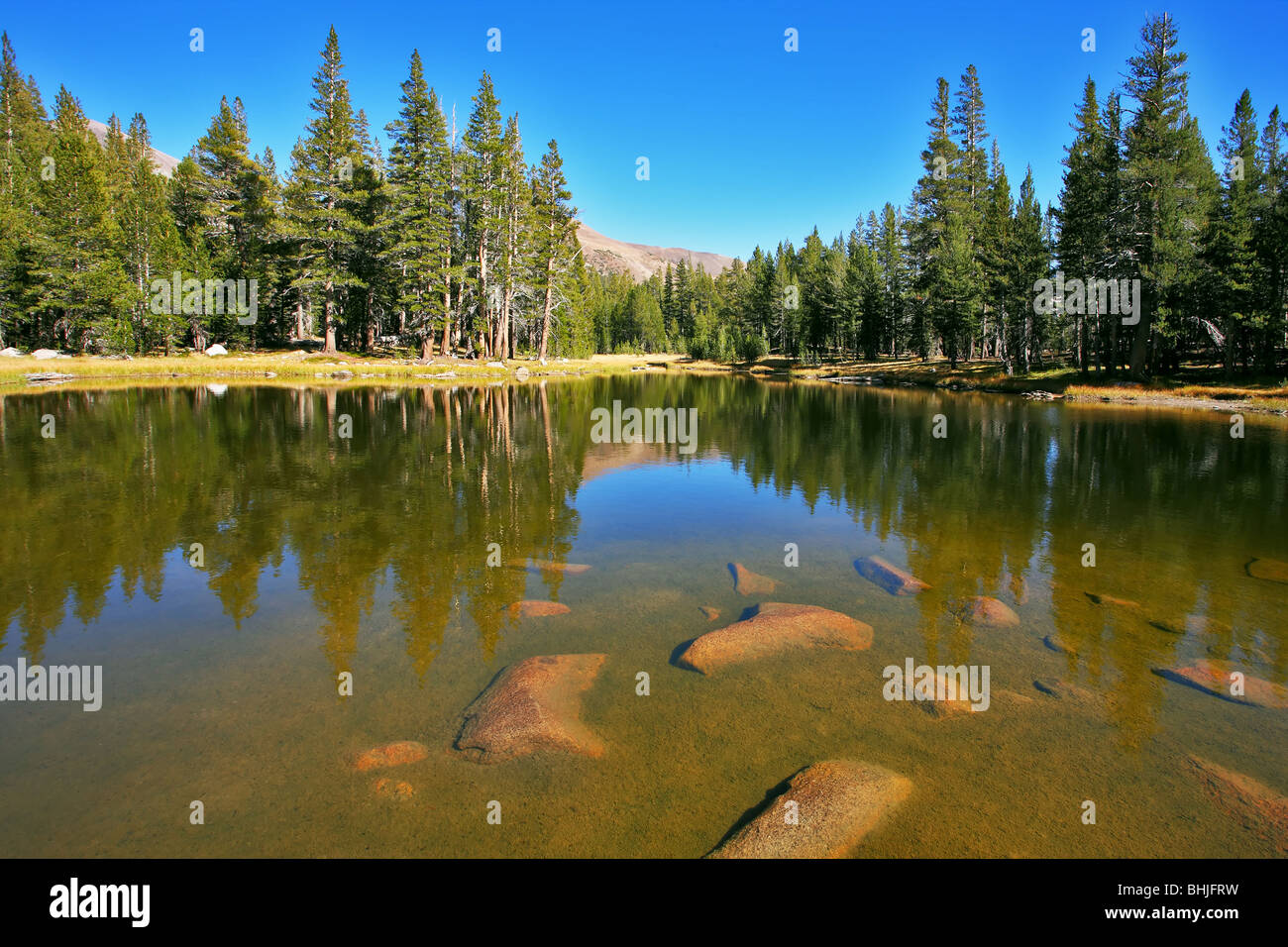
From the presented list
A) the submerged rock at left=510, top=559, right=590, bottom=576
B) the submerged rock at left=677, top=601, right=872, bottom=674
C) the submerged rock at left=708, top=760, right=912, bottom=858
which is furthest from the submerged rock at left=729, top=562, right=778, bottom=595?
the submerged rock at left=708, top=760, right=912, bottom=858

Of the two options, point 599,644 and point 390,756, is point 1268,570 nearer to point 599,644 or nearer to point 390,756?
point 599,644

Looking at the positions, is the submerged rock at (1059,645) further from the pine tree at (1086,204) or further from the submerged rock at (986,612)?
the pine tree at (1086,204)

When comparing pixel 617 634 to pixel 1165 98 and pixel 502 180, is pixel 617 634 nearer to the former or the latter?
pixel 1165 98

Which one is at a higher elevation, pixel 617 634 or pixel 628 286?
pixel 628 286

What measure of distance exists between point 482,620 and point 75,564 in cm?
728

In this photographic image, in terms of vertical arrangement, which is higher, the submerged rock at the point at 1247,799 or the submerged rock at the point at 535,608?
the submerged rock at the point at 535,608

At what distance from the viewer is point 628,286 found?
142m

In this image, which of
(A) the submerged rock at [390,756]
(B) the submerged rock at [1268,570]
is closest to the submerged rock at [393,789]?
(A) the submerged rock at [390,756]

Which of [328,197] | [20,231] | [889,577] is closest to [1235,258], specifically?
[889,577]

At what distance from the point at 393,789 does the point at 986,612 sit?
815cm

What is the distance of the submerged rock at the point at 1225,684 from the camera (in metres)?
6.95

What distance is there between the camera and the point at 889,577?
35.7ft

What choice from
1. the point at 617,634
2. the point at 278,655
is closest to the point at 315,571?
the point at 278,655

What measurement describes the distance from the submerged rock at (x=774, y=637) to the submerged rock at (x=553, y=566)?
3393 mm
